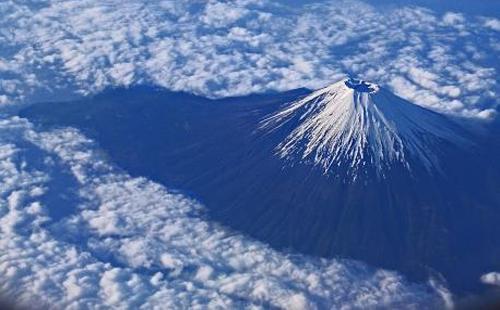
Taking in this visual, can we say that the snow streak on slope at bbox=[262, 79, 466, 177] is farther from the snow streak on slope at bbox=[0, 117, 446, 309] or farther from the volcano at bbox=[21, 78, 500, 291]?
the snow streak on slope at bbox=[0, 117, 446, 309]

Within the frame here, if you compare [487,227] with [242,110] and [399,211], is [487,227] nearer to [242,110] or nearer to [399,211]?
[399,211]

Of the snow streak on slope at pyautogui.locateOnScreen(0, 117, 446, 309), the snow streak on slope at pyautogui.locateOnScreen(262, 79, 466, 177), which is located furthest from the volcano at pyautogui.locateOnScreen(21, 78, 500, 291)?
the snow streak on slope at pyautogui.locateOnScreen(0, 117, 446, 309)

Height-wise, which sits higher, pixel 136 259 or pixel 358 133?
pixel 358 133

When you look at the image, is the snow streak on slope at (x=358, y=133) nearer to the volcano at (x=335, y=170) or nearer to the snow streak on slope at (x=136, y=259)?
the volcano at (x=335, y=170)

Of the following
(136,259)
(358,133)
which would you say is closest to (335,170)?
(358,133)

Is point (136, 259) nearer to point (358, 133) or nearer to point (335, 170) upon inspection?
point (335, 170)

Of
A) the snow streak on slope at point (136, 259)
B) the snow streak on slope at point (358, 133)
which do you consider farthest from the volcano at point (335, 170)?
the snow streak on slope at point (136, 259)
